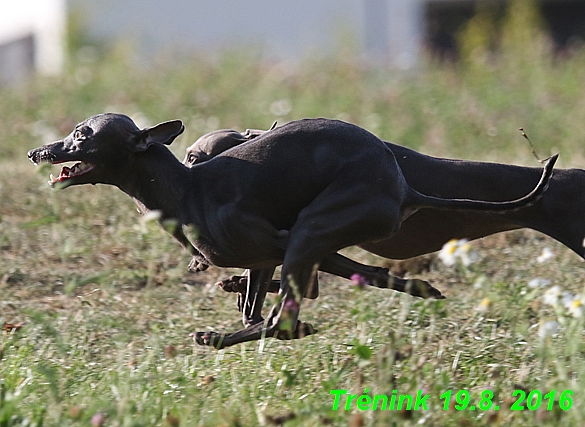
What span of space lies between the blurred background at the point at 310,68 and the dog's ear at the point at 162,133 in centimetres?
391

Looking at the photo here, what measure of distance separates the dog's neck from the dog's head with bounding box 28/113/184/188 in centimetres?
4

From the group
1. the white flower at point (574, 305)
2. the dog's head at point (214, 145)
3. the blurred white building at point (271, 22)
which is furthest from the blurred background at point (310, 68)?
the white flower at point (574, 305)

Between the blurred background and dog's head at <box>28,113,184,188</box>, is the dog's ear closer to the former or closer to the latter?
dog's head at <box>28,113,184,188</box>

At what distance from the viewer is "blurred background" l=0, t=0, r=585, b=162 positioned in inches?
413

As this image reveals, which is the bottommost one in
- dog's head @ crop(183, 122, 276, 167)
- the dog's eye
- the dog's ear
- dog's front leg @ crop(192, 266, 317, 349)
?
dog's front leg @ crop(192, 266, 317, 349)

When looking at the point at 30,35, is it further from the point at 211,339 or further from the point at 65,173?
the point at 211,339

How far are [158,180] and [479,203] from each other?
4.31 feet

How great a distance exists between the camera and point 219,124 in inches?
409

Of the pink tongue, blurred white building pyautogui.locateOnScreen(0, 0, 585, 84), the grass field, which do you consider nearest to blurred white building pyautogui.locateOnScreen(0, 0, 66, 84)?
blurred white building pyautogui.locateOnScreen(0, 0, 585, 84)

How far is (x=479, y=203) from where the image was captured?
14.4ft

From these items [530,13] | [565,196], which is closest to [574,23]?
[530,13]

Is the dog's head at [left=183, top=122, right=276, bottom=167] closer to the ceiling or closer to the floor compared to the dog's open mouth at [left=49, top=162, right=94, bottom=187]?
closer to the ceiling

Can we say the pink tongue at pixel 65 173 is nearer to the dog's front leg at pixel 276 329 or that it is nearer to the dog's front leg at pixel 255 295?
the dog's front leg at pixel 276 329

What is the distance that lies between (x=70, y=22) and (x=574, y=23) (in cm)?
849
